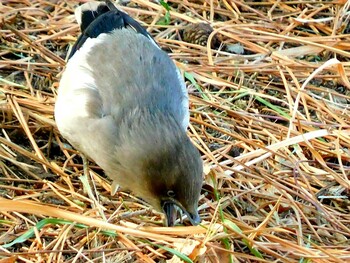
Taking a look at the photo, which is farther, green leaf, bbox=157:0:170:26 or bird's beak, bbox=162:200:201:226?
green leaf, bbox=157:0:170:26

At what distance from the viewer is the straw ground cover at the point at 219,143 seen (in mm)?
3709

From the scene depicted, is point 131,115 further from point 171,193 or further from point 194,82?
point 194,82

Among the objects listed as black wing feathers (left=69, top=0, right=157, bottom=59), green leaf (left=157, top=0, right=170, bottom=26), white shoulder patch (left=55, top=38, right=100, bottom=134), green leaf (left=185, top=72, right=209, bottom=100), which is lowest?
green leaf (left=185, top=72, right=209, bottom=100)

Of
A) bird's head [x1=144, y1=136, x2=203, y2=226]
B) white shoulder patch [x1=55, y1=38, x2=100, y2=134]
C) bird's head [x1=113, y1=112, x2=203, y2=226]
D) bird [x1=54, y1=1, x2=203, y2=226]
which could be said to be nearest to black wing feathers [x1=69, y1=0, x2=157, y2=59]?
bird [x1=54, y1=1, x2=203, y2=226]

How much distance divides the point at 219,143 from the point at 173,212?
40.9 inches

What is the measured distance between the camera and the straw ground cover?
371 centimetres

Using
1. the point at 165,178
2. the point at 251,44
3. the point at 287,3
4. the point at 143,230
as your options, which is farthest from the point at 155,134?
the point at 287,3

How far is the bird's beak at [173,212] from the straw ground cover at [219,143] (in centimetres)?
5

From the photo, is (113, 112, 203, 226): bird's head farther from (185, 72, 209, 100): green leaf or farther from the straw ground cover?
(185, 72, 209, 100): green leaf

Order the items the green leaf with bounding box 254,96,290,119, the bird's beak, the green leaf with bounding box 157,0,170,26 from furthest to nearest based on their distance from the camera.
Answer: the green leaf with bounding box 157,0,170,26 → the green leaf with bounding box 254,96,290,119 → the bird's beak

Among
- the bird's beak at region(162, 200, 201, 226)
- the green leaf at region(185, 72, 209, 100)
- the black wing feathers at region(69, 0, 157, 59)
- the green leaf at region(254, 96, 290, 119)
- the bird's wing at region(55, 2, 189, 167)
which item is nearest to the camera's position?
the bird's beak at region(162, 200, 201, 226)

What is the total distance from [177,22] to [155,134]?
7.50ft

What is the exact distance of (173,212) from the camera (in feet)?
12.2

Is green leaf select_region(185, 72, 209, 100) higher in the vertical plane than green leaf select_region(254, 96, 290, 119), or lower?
higher
